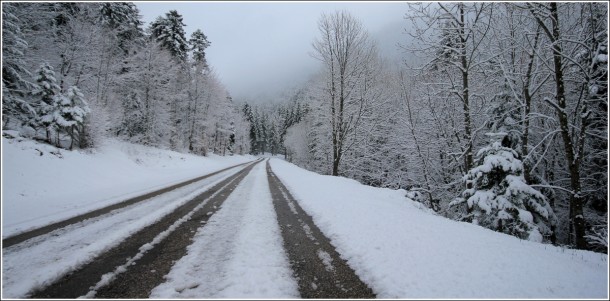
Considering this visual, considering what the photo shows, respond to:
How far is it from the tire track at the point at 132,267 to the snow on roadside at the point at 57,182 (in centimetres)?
265

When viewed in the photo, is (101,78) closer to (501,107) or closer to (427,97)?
(427,97)

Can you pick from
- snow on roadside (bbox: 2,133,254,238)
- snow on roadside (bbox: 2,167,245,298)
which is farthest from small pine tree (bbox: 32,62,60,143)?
snow on roadside (bbox: 2,167,245,298)

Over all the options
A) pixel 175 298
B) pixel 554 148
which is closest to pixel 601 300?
pixel 175 298

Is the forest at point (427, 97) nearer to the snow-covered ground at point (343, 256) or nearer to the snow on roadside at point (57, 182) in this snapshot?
the snow on roadside at point (57, 182)

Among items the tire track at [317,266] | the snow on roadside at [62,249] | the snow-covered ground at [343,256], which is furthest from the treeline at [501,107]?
the snow on roadside at [62,249]

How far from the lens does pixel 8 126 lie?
46.7 feet

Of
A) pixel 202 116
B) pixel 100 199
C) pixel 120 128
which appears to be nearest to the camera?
pixel 100 199

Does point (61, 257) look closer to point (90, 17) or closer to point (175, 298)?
point (175, 298)

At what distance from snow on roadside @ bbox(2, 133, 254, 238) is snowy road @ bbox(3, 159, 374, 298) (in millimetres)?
1823

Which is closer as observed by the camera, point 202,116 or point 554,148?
point 554,148

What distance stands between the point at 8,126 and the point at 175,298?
59.3ft

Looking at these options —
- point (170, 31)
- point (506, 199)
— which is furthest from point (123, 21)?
point (506, 199)

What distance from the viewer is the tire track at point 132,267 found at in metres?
3.02

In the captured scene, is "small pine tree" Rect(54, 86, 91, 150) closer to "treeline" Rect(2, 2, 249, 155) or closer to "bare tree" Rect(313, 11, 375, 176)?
"treeline" Rect(2, 2, 249, 155)
